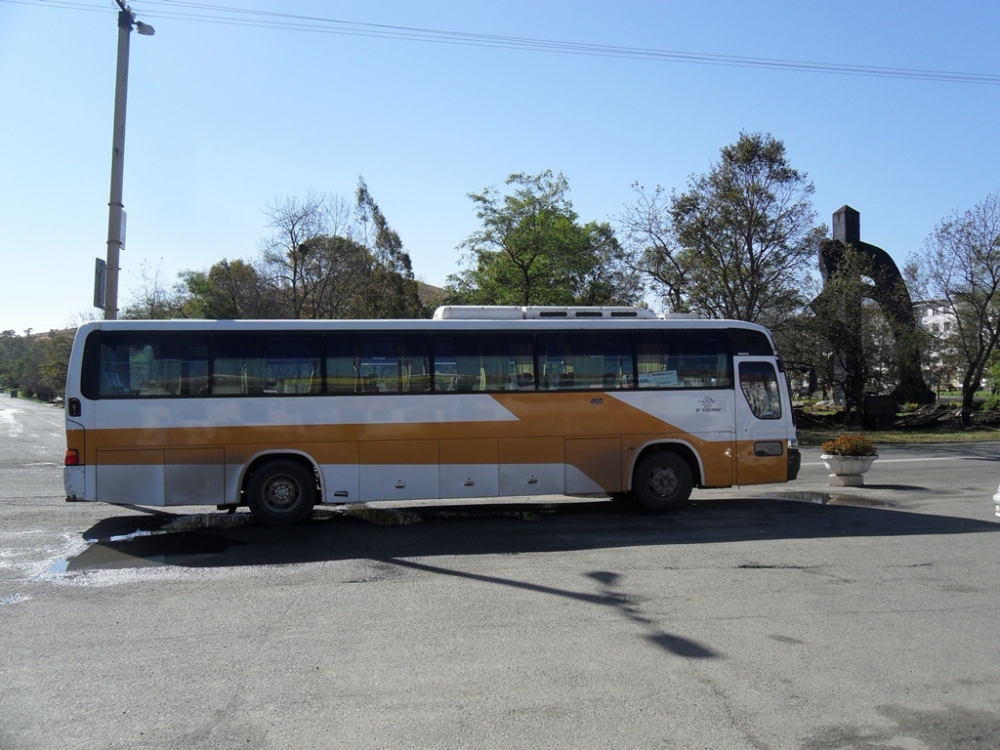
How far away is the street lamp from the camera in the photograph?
15.9 metres

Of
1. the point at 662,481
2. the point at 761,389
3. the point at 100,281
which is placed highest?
the point at 100,281

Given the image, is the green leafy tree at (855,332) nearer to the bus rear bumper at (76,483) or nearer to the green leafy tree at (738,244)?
the green leafy tree at (738,244)

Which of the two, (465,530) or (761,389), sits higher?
(761,389)

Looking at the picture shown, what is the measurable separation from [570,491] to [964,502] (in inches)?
282

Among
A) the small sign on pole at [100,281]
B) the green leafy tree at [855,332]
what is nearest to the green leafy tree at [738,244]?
the green leafy tree at [855,332]

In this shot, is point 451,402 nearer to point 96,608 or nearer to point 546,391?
point 546,391

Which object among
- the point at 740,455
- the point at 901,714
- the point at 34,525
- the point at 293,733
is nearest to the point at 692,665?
the point at 901,714

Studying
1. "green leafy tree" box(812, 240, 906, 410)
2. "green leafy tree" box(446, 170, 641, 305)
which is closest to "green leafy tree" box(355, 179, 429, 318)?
"green leafy tree" box(446, 170, 641, 305)

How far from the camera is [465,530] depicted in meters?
11.8

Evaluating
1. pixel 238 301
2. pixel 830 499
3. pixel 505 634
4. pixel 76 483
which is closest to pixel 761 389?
pixel 830 499

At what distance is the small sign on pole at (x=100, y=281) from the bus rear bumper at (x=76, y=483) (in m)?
5.56

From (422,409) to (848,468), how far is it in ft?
30.9

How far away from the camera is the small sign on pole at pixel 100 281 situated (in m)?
15.9

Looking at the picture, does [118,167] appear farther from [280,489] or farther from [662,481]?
[662,481]
